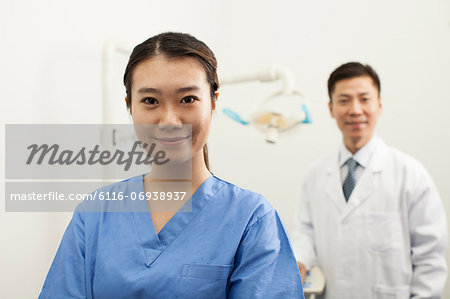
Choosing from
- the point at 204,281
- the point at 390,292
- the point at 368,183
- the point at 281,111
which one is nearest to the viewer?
the point at 204,281

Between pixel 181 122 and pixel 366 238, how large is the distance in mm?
1014

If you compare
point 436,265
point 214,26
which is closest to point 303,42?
point 214,26

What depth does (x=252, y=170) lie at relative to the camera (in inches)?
94.0

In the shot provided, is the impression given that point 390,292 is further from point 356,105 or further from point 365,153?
→ point 356,105

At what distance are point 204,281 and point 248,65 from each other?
1.93 metres

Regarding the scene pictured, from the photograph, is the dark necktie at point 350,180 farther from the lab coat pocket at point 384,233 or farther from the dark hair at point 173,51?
the dark hair at point 173,51

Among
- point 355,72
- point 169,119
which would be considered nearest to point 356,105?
point 355,72

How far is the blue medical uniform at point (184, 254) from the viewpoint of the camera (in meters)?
0.65

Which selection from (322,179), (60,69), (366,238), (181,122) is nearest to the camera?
(181,122)

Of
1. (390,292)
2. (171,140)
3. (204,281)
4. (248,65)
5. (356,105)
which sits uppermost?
(248,65)

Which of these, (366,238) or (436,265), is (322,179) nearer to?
(366,238)

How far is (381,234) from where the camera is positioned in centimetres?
137

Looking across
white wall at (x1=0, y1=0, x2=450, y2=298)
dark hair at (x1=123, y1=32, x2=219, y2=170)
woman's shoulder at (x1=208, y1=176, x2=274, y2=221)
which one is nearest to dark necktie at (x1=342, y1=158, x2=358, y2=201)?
white wall at (x1=0, y1=0, x2=450, y2=298)

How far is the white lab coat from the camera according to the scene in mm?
1296
